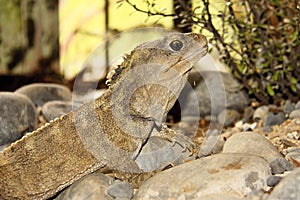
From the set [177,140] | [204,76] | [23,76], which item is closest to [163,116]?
[177,140]

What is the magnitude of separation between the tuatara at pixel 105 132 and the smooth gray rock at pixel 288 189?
3.77 feet

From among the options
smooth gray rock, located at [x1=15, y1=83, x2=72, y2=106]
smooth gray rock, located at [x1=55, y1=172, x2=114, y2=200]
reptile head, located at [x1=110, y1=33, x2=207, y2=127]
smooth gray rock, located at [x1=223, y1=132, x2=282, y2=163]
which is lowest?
smooth gray rock, located at [x1=15, y1=83, x2=72, y2=106]

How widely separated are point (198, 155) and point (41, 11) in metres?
5.04

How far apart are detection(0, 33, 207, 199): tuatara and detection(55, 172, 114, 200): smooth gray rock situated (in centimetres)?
6

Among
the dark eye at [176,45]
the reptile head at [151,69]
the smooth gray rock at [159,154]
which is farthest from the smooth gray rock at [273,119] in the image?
the dark eye at [176,45]

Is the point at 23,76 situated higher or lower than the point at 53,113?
lower

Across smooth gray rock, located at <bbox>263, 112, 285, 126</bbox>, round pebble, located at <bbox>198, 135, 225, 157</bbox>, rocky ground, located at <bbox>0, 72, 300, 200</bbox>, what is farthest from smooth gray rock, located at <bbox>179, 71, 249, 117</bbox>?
round pebble, located at <bbox>198, 135, 225, 157</bbox>

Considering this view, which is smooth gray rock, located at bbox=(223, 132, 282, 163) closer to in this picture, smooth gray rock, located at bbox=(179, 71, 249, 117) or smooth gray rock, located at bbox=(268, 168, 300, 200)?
smooth gray rock, located at bbox=(268, 168, 300, 200)

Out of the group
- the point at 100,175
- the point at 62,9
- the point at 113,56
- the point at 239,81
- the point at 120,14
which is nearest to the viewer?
the point at 100,175

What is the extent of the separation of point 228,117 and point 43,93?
6.96 ft

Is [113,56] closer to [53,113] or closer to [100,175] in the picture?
[53,113]

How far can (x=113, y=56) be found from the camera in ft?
23.4

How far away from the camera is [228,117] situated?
5.68 meters

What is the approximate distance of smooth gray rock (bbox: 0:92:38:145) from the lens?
Answer: 475 cm
